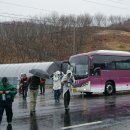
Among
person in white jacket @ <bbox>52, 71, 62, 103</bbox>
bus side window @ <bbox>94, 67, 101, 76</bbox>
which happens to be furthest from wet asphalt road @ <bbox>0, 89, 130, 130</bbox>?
bus side window @ <bbox>94, 67, 101, 76</bbox>

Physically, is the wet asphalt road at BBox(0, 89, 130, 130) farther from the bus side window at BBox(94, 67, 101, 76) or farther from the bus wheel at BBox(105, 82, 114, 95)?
the bus wheel at BBox(105, 82, 114, 95)

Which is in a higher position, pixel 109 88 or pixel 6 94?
pixel 6 94

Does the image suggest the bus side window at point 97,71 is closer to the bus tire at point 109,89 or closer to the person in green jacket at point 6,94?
the bus tire at point 109,89

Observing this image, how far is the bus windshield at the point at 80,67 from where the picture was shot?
82.0 feet

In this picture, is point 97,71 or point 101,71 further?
point 101,71

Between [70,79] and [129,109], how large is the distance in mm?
2769

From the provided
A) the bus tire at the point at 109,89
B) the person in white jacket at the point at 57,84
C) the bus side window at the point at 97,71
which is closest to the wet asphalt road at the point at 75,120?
the person in white jacket at the point at 57,84

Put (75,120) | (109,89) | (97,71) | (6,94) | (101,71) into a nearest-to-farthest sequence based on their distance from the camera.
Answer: (6,94)
(75,120)
(97,71)
(101,71)
(109,89)

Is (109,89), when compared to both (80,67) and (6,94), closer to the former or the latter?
(80,67)

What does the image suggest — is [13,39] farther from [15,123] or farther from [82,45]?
[15,123]

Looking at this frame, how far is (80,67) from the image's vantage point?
2522cm

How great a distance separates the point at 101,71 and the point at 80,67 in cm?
147

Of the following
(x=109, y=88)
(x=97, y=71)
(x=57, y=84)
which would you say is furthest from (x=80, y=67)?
(x=57, y=84)

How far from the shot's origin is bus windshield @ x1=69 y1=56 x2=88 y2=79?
25.0 meters
